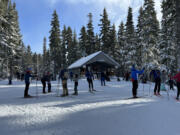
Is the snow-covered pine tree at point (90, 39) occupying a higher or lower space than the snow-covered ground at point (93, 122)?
higher

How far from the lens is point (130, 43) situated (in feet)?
109

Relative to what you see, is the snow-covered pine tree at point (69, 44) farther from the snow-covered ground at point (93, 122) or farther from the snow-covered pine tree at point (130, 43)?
the snow-covered ground at point (93, 122)

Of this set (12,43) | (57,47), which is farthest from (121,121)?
(57,47)

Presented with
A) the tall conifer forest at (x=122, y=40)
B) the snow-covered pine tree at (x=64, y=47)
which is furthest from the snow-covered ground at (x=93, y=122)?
the snow-covered pine tree at (x=64, y=47)

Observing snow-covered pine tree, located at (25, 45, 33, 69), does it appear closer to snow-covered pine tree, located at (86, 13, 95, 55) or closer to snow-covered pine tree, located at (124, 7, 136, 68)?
snow-covered pine tree, located at (86, 13, 95, 55)

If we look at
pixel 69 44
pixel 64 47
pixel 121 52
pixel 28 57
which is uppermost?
pixel 69 44

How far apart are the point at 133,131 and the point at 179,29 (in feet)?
38.6

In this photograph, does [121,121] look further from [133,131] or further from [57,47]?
[57,47]

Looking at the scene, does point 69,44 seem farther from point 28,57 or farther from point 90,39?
point 28,57

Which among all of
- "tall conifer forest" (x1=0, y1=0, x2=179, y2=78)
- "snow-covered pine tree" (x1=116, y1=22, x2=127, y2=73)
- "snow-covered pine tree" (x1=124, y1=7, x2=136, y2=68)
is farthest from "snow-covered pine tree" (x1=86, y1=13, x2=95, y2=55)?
"snow-covered pine tree" (x1=124, y1=7, x2=136, y2=68)

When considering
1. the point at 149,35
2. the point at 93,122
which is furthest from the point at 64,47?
the point at 93,122

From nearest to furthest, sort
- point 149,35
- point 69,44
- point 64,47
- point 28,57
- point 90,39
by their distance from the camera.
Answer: point 149,35
point 90,39
point 69,44
point 64,47
point 28,57

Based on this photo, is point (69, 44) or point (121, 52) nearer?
point (121, 52)

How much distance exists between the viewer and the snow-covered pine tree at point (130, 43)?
31653 millimetres
